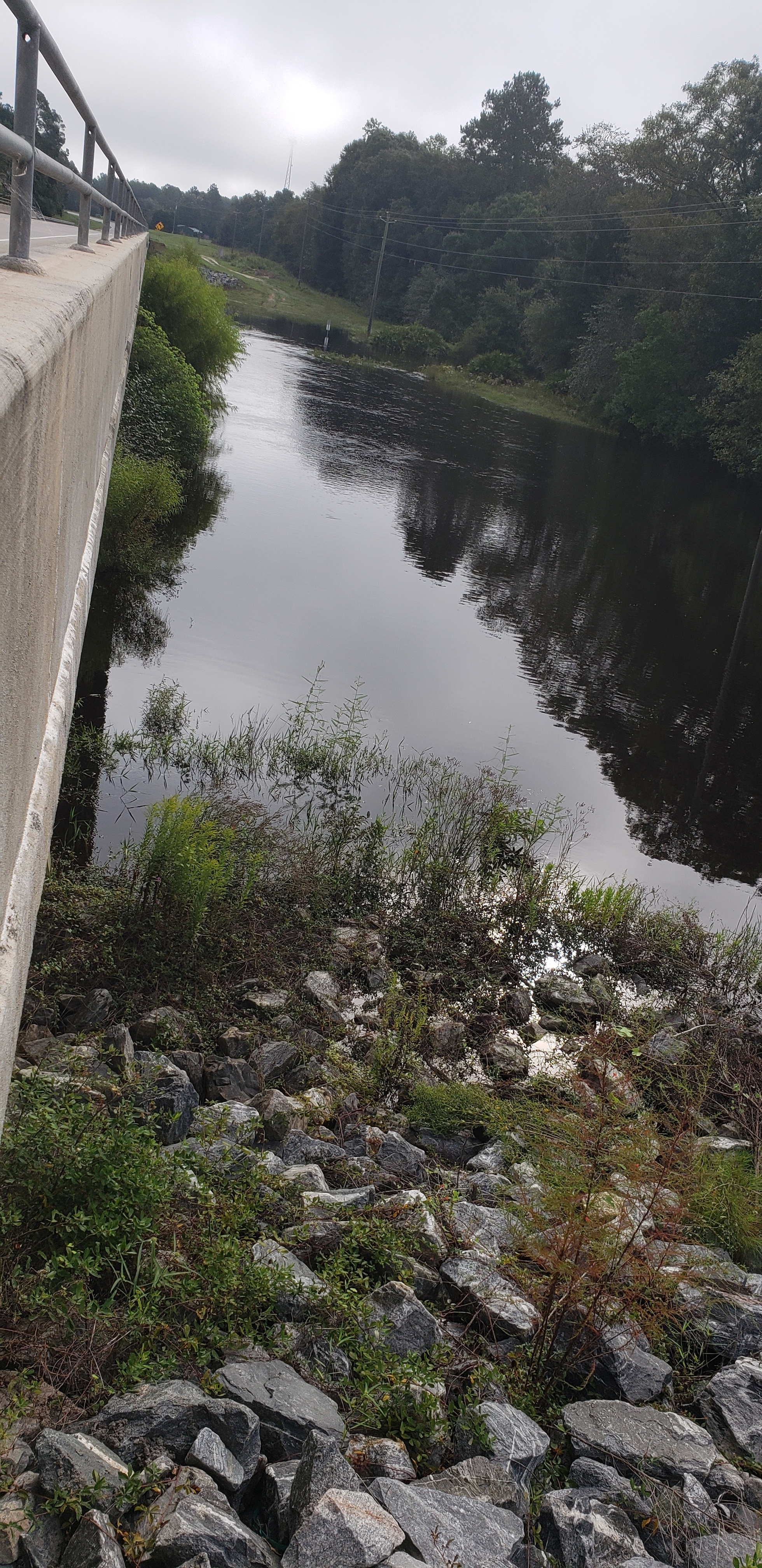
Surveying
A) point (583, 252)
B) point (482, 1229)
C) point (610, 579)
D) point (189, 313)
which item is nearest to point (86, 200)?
point (482, 1229)

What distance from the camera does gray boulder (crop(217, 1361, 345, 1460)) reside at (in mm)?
2662

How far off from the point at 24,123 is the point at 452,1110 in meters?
4.31

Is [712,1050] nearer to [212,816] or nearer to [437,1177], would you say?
[437,1177]

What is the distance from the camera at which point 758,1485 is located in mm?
3094

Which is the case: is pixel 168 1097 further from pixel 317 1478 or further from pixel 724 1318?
pixel 724 1318

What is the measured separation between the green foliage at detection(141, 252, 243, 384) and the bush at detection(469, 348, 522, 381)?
36.6m

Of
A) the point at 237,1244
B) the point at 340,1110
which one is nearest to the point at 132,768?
the point at 340,1110

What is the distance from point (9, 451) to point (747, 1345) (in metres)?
3.85

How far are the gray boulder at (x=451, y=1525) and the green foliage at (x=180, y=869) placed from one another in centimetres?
355

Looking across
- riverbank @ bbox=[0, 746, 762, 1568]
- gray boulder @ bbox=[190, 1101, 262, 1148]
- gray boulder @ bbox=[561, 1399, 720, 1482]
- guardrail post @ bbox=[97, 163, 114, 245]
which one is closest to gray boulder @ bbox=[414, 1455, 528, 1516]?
riverbank @ bbox=[0, 746, 762, 1568]

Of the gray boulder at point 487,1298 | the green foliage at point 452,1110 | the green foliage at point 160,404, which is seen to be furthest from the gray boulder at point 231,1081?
the green foliage at point 160,404

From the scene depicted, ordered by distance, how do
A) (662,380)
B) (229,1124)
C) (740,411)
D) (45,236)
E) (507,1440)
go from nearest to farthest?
(507,1440) → (229,1124) → (45,236) → (740,411) → (662,380)

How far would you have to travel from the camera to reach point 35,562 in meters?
2.62

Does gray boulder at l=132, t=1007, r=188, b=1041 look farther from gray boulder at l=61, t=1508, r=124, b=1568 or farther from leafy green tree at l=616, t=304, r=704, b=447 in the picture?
leafy green tree at l=616, t=304, r=704, b=447
